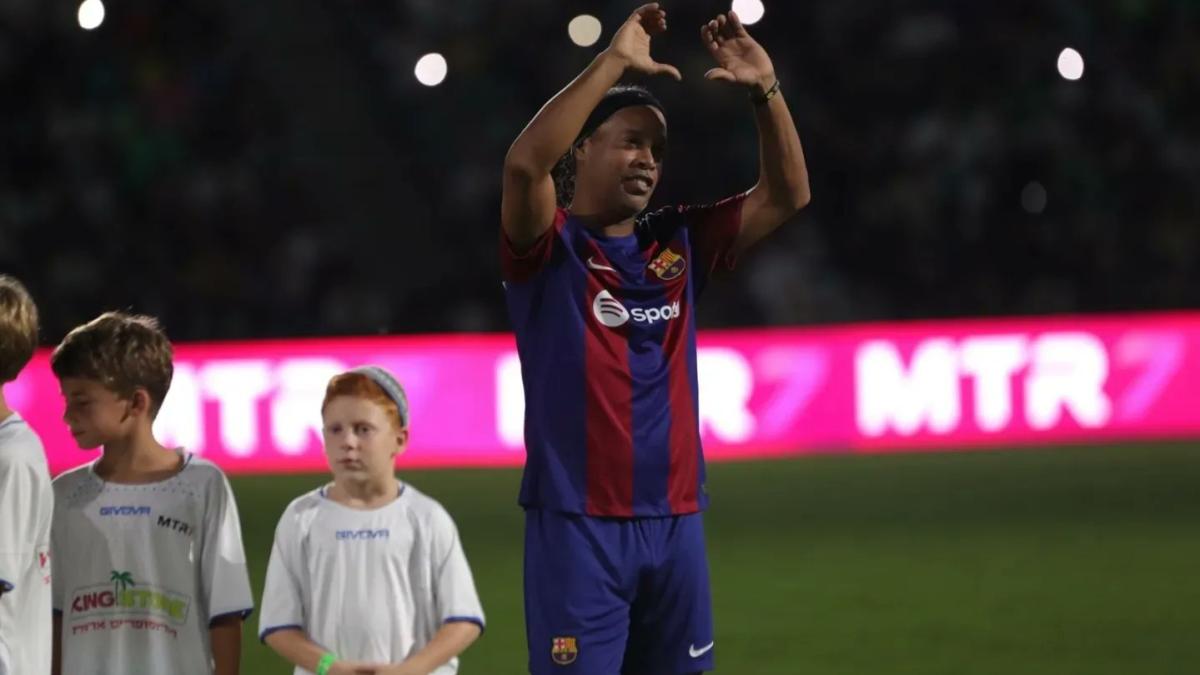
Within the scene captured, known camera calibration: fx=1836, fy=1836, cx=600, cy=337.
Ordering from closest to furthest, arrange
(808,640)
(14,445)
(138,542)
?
1. (14,445)
2. (138,542)
3. (808,640)

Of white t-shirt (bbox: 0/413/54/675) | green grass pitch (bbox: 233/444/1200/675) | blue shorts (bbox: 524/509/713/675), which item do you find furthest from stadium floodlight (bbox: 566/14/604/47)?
white t-shirt (bbox: 0/413/54/675)

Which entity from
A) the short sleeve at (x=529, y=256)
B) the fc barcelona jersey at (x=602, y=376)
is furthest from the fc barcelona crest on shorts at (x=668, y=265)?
the short sleeve at (x=529, y=256)

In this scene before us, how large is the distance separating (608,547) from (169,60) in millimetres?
13375

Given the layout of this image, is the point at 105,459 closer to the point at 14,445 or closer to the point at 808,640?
the point at 14,445

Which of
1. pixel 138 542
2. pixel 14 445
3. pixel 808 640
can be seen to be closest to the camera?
pixel 14 445

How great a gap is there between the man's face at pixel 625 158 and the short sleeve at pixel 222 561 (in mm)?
1043

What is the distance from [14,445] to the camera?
354cm

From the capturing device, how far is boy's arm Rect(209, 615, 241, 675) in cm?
385

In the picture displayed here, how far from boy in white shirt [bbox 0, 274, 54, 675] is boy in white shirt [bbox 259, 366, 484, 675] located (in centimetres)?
50

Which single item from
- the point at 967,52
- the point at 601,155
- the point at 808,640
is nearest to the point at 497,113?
the point at 967,52

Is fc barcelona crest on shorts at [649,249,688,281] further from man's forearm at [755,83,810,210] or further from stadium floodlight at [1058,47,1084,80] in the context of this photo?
stadium floodlight at [1058,47,1084,80]

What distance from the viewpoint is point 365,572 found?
3.87 m

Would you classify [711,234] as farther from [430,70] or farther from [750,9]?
[430,70]

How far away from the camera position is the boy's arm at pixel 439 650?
383 centimetres
